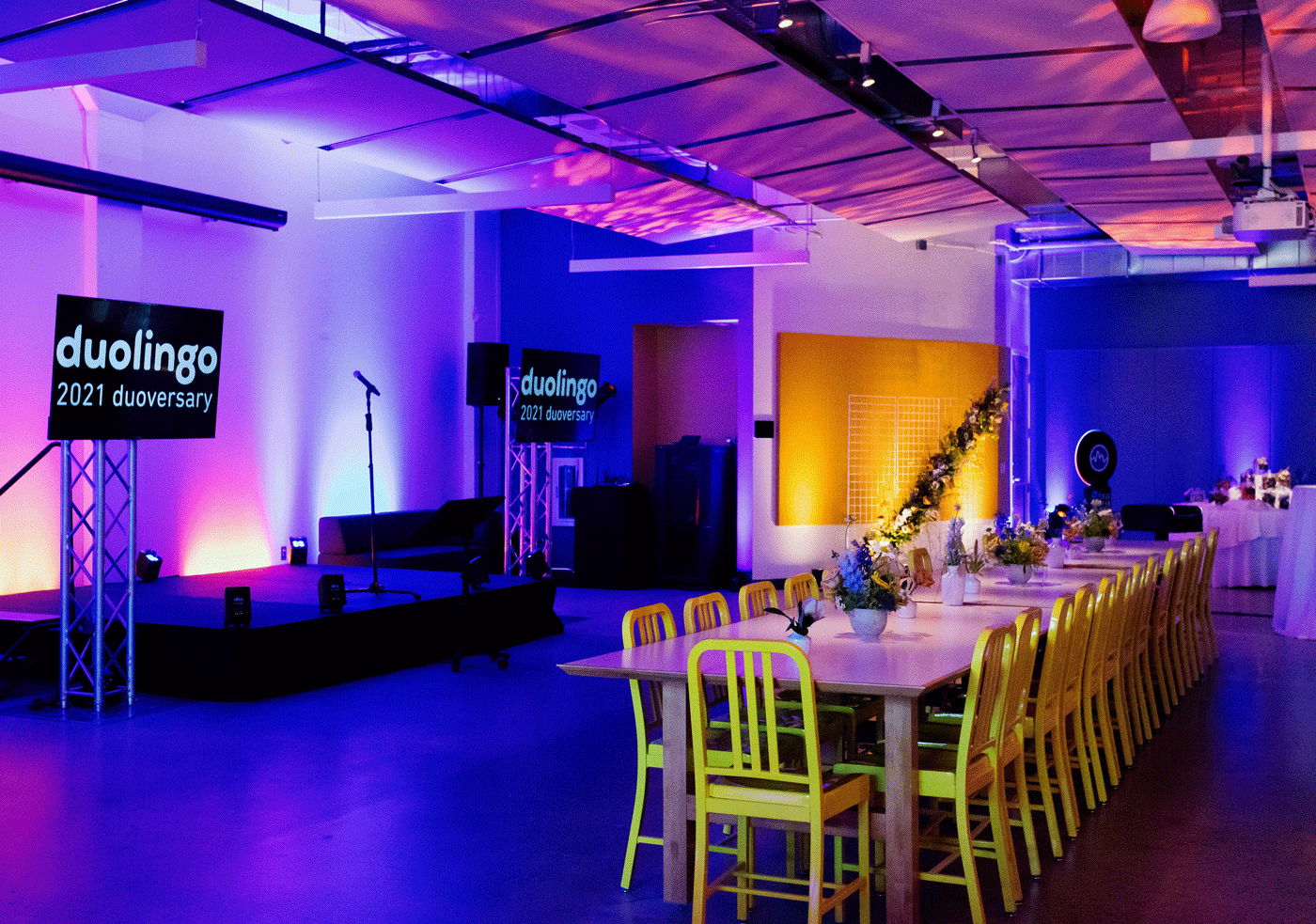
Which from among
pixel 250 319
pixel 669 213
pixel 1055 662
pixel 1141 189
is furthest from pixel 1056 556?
pixel 250 319

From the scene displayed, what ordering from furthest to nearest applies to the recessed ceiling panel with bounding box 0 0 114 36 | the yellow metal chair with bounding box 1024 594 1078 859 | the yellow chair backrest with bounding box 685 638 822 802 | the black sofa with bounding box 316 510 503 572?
the black sofa with bounding box 316 510 503 572 → the recessed ceiling panel with bounding box 0 0 114 36 → the yellow metal chair with bounding box 1024 594 1078 859 → the yellow chair backrest with bounding box 685 638 822 802

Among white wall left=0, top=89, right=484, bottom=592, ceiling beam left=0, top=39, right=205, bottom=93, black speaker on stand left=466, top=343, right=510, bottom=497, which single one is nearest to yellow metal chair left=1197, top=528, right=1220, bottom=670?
black speaker on stand left=466, top=343, right=510, bottom=497

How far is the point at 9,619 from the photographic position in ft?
25.5

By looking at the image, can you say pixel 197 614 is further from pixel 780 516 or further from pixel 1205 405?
pixel 1205 405

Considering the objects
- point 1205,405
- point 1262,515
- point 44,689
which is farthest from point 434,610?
point 1205,405

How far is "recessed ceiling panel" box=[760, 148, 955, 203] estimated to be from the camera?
909 centimetres

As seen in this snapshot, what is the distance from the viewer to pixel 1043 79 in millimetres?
6680

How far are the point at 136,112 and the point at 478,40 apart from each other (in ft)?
17.2

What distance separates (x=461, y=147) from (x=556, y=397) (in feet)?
12.3

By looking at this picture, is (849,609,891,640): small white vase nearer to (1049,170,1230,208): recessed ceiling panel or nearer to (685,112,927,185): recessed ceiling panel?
(685,112,927,185): recessed ceiling panel

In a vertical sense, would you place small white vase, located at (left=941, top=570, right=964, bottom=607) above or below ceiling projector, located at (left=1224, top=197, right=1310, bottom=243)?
below

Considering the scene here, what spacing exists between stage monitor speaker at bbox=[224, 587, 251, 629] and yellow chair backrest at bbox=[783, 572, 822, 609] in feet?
11.0

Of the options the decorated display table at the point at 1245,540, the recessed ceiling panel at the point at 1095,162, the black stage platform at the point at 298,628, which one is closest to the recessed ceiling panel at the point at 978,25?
the recessed ceiling panel at the point at 1095,162

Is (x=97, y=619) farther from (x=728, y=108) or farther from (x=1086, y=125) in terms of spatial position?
(x=1086, y=125)
